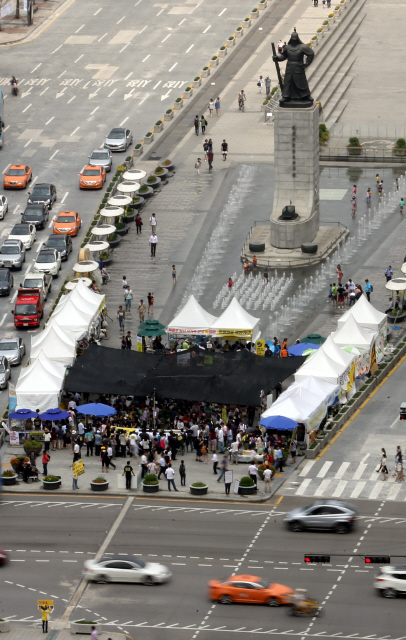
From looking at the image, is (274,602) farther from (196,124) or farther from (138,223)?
(196,124)

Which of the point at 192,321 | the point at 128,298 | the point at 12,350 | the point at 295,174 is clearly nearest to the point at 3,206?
the point at 128,298

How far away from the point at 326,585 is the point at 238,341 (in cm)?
2967

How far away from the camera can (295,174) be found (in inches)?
4692

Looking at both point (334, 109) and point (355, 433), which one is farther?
point (334, 109)

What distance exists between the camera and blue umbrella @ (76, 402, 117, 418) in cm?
9294

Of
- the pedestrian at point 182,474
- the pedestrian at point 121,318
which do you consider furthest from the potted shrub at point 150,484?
the pedestrian at point 121,318

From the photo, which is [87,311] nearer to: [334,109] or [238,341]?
[238,341]

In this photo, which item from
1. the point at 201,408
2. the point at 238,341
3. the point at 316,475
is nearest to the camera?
the point at 316,475

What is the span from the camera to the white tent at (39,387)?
94.3m

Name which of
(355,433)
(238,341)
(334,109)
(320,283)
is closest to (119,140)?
(334,109)

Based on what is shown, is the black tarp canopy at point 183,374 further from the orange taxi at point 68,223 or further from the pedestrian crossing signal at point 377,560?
the orange taxi at point 68,223

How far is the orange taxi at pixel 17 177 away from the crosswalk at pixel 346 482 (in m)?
48.3

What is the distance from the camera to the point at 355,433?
93.7 metres

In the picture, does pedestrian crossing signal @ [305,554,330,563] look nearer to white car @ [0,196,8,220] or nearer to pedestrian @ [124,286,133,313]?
pedestrian @ [124,286,133,313]
